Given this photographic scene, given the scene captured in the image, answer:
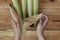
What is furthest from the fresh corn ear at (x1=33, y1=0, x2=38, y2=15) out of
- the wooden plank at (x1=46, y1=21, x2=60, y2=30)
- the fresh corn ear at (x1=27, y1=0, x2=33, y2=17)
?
the wooden plank at (x1=46, y1=21, x2=60, y2=30)

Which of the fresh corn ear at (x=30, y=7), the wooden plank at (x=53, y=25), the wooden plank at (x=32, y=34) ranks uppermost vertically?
the fresh corn ear at (x=30, y=7)

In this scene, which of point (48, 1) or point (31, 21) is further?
point (48, 1)

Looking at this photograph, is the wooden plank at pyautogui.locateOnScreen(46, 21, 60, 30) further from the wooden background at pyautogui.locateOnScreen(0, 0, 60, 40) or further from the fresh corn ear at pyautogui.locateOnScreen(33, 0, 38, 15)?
the fresh corn ear at pyautogui.locateOnScreen(33, 0, 38, 15)

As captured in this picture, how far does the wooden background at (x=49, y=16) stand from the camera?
0.99m

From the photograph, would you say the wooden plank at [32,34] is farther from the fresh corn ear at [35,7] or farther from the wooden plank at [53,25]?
the fresh corn ear at [35,7]

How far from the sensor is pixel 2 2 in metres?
0.99

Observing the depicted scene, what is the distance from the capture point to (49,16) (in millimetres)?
1018

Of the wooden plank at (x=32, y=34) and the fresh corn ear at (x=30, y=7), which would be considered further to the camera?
the wooden plank at (x=32, y=34)

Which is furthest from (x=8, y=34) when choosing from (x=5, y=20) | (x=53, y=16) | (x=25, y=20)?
(x=53, y=16)

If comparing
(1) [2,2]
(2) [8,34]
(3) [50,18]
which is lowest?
(2) [8,34]

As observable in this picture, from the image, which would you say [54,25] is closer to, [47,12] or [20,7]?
[47,12]

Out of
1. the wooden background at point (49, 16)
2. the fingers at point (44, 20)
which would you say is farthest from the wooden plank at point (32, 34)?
the fingers at point (44, 20)

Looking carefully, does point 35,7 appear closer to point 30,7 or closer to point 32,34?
point 30,7

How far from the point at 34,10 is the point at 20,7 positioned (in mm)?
86
